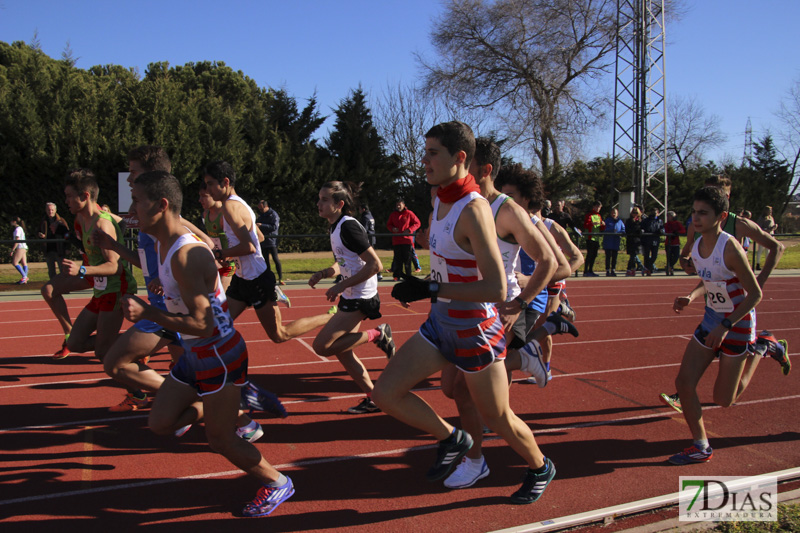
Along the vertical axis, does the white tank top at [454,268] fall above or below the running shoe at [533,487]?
above

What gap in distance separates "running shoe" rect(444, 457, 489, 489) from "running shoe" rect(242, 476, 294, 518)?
100 cm

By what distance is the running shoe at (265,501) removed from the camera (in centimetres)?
322

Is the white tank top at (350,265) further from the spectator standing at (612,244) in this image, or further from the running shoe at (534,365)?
the spectator standing at (612,244)

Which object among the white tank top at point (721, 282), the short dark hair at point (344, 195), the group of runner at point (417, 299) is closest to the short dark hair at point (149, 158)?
the group of runner at point (417, 299)


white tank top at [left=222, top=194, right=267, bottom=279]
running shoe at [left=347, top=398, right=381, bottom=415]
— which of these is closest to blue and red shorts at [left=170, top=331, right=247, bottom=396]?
running shoe at [left=347, top=398, right=381, bottom=415]

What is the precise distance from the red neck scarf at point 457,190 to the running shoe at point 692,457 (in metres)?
2.40

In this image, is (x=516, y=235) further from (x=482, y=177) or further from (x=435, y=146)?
(x=435, y=146)

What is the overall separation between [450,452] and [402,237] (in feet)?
37.7

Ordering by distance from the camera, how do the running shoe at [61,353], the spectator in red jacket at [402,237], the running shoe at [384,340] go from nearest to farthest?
the running shoe at [384,340]
the running shoe at [61,353]
the spectator in red jacket at [402,237]

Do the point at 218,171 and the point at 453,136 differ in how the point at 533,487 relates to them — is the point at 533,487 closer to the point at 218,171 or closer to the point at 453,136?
the point at 453,136

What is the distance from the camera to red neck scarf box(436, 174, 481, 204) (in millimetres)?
3055

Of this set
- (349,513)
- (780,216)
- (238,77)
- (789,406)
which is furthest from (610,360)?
(238,77)

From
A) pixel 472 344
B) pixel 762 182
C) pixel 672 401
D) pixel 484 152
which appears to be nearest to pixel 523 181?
pixel 484 152

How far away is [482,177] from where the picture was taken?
12.2ft
